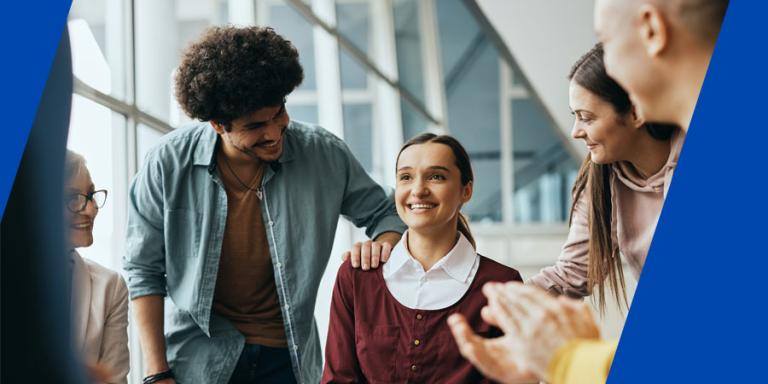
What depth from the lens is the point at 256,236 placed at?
149 cm

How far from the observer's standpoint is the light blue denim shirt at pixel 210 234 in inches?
57.1

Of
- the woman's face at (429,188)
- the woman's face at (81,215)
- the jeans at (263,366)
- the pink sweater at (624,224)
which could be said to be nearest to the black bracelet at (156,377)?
the jeans at (263,366)

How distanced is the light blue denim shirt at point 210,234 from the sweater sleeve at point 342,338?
25cm

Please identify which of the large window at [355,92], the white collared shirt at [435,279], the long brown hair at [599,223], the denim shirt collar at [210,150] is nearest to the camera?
the long brown hair at [599,223]

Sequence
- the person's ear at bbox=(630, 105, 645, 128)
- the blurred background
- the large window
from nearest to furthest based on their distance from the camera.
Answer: the person's ear at bbox=(630, 105, 645, 128) → the blurred background → the large window

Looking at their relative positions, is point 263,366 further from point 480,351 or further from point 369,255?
point 480,351

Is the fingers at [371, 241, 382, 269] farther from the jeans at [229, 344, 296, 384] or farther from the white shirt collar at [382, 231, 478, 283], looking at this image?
the jeans at [229, 344, 296, 384]

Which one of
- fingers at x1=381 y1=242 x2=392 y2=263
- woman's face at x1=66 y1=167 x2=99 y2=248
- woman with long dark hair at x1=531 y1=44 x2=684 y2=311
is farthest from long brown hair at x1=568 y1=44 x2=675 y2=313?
woman's face at x1=66 y1=167 x2=99 y2=248

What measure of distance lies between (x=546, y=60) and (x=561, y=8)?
29 centimetres

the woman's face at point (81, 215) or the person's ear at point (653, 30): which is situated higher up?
the person's ear at point (653, 30)

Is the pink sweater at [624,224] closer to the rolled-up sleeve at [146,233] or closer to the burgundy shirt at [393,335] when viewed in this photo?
the burgundy shirt at [393,335]

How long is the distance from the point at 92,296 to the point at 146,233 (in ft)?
0.61

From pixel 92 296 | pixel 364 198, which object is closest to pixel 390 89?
pixel 364 198

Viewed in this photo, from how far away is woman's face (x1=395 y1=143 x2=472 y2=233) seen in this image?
1149mm
